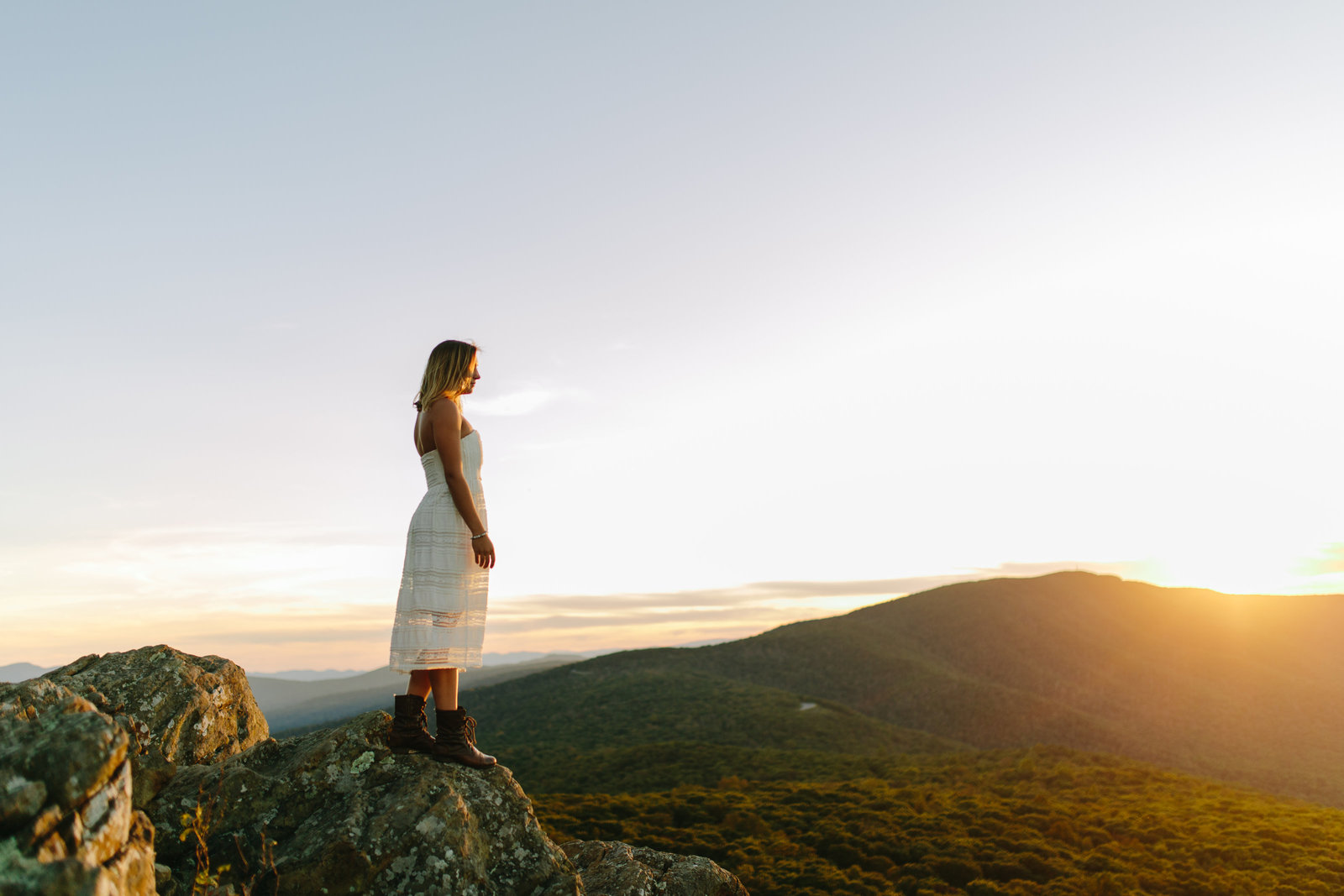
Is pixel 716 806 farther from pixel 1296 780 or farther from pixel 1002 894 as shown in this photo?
pixel 1296 780

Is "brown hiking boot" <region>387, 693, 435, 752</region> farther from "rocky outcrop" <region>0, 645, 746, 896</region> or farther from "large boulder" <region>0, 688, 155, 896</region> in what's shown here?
"large boulder" <region>0, 688, 155, 896</region>

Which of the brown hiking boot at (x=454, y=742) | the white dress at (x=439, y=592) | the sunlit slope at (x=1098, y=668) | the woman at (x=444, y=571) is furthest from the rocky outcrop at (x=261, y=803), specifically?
the sunlit slope at (x=1098, y=668)

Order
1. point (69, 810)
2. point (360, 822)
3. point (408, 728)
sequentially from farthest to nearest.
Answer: point (408, 728)
point (360, 822)
point (69, 810)

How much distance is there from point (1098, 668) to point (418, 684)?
327 ft

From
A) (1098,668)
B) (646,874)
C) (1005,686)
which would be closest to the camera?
(646,874)

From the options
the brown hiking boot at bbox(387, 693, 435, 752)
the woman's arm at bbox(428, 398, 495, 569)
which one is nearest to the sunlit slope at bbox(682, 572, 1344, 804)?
the brown hiking boot at bbox(387, 693, 435, 752)

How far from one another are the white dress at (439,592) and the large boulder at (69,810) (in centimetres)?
289

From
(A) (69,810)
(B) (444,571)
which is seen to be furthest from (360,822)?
(A) (69,810)

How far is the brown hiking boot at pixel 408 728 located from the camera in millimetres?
7801

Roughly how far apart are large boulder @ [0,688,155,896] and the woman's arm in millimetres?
3473

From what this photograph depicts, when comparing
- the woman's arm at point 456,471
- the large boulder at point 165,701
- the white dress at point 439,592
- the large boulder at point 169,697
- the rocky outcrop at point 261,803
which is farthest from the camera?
the large boulder at point 169,697

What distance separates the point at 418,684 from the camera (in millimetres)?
7648

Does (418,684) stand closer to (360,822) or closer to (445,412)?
(360,822)

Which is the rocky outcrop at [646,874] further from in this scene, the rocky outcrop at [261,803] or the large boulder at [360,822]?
the large boulder at [360,822]
